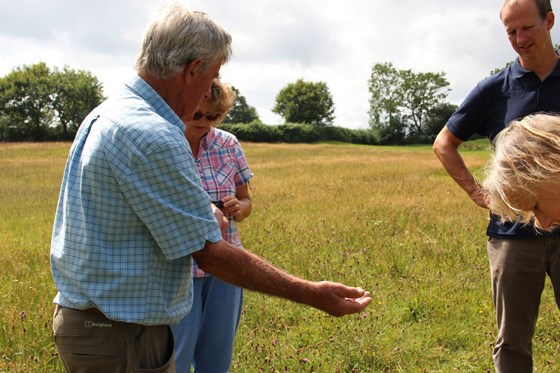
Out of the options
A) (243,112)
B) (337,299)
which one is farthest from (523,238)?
(243,112)

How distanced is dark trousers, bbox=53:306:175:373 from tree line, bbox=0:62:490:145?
59.5 m

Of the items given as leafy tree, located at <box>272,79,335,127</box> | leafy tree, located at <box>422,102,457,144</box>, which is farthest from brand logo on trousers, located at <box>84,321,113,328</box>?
leafy tree, located at <box>272,79,335,127</box>

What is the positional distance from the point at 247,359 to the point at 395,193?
9.03 m

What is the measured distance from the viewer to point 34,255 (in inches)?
259

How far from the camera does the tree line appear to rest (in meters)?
62.8

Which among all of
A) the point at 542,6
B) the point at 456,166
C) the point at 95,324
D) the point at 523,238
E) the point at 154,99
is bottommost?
the point at 95,324

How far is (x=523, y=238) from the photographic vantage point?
306cm

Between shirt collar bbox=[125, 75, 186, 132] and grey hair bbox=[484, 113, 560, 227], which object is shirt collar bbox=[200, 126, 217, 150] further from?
grey hair bbox=[484, 113, 560, 227]

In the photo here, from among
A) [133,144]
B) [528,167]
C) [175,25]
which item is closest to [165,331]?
[133,144]

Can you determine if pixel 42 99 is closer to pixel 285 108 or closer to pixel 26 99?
pixel 26 99

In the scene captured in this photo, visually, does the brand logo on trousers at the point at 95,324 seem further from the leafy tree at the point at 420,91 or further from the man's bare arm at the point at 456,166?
the leafy tree at the point at 420,91

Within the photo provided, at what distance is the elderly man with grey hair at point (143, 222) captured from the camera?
70.8 inches

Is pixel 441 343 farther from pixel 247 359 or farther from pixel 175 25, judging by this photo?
pixel 175 25

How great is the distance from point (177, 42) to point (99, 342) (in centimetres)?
110
